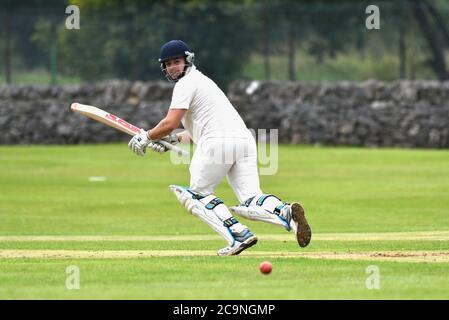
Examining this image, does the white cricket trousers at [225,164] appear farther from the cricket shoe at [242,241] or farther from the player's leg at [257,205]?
the cricket shoe at [242,241]

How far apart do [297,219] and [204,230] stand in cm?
627

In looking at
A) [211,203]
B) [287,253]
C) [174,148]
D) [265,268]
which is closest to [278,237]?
[287,253]

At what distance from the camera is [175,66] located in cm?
1225

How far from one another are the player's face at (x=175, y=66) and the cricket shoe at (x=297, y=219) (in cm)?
170

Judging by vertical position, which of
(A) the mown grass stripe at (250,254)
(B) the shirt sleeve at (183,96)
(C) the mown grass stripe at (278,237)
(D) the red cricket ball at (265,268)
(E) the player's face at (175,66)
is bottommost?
(C) the mown grass stripe at (278,237)

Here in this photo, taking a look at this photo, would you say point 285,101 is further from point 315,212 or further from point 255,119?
point 315,212

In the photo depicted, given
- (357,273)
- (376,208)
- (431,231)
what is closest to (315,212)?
(376,208)

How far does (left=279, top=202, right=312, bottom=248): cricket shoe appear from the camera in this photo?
11820 millimetres

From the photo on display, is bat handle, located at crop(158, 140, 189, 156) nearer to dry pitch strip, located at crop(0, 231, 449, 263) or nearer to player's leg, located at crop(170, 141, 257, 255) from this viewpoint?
player's leg, located at crop(170, 141, 257, 255)

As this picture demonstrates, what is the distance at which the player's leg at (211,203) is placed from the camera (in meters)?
12.0

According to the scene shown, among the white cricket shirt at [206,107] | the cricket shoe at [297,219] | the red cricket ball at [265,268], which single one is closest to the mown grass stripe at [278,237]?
the cricket shoe at [297,219]

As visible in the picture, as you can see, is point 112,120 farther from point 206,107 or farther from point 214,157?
point 214,157
